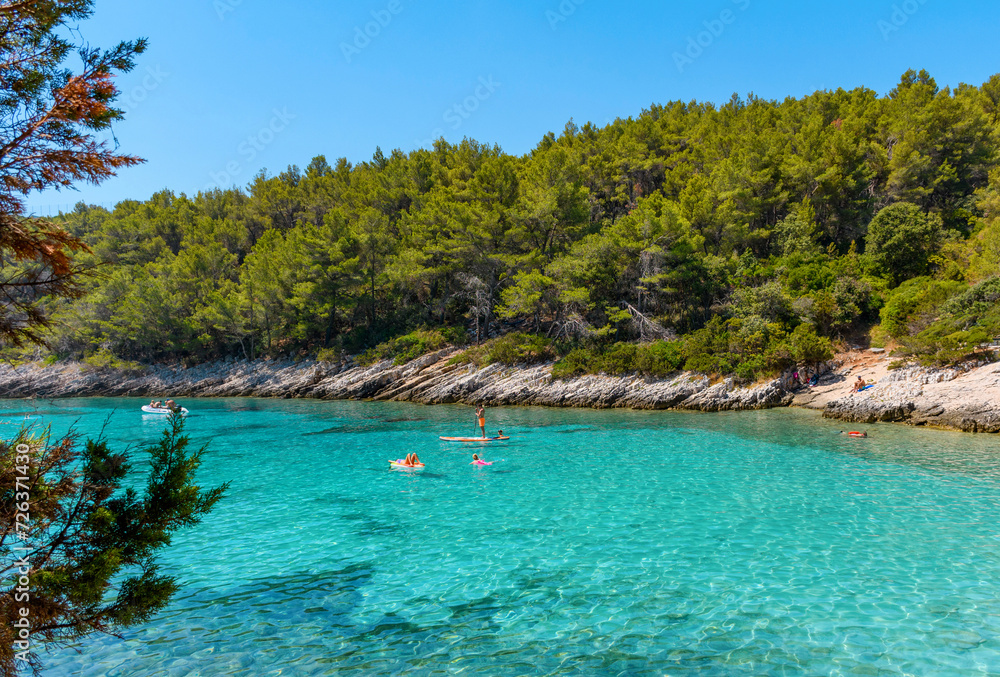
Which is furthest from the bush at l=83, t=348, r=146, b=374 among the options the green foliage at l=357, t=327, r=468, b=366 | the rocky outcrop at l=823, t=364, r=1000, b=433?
the rocky outcrop at l=823, t=364, r=1000, b=433

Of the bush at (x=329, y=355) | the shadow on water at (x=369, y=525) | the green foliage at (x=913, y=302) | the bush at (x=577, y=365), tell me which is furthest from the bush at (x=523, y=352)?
the shadow on water at (x=369, y=525)

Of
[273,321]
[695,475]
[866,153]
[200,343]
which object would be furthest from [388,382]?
[866,153]

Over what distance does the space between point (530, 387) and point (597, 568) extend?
92.5 ft

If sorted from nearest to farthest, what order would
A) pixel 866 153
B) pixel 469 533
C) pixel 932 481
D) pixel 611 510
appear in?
pixel 469 533 → pixel 611 510 → pixel 932 481 → pixel 866 153

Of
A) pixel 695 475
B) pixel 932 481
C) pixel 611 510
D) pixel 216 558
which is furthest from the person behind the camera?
pixel 695 475

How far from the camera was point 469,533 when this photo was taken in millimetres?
11453

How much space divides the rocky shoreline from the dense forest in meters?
1.65

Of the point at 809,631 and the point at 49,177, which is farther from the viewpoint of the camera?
the point at 809,631

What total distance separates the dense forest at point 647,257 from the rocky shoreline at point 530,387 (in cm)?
165

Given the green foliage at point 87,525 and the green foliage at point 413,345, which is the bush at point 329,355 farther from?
the green foliage at point 87,525

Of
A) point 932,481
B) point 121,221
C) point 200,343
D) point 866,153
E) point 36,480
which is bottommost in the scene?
point 932,481

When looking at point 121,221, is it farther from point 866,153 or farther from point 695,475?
point 866,153

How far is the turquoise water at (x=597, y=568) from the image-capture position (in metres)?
6.70

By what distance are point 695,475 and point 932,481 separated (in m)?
6.36
